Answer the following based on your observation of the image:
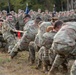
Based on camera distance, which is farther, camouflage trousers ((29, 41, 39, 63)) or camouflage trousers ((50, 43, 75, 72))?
camouflage trousers ((29, 41, 39, 63))

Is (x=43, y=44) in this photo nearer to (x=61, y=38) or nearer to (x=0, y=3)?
(x=61, y=38)

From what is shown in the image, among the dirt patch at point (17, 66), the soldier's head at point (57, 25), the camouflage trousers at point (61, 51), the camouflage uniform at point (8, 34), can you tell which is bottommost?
the dirt patch at point (17, 66)

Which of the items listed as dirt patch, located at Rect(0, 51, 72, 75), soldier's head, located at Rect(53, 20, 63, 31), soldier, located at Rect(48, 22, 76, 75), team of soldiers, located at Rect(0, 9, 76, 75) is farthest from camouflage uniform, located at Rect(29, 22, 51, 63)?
soldier, located at Rect(48, 22, 76, 75)

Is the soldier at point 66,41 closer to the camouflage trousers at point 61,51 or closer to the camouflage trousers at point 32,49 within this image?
the camouflage trousers at point 61,51

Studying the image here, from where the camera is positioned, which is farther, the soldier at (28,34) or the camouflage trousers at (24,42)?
the camouflage trousers at (24,42)

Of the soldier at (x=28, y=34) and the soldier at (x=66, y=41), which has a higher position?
the soldier at (x=66, y=41)

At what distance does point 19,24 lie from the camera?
21.6 m

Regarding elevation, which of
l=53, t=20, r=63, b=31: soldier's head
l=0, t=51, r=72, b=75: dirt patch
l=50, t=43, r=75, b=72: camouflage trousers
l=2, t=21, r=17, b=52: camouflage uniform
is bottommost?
l=0, t=51, r=72, b=75: dirt patch

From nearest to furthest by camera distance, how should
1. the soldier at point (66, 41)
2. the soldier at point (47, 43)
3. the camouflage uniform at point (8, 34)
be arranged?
the soldier at point (66, 41) < the soldier at point (47, 43) < the camouflage uniform at point (8, 34)

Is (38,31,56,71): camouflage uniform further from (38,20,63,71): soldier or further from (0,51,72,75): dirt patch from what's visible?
(0,51,72,75): dirt patch

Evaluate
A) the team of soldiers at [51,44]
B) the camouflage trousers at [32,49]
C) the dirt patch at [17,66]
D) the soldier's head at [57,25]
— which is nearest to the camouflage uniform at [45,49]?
the team of soldiers at [51,44]

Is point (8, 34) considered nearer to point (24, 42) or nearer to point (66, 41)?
point (24, 42)

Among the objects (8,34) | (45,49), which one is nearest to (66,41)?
(45,49)

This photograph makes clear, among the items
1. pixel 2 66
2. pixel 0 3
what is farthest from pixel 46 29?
pixel 0 3
